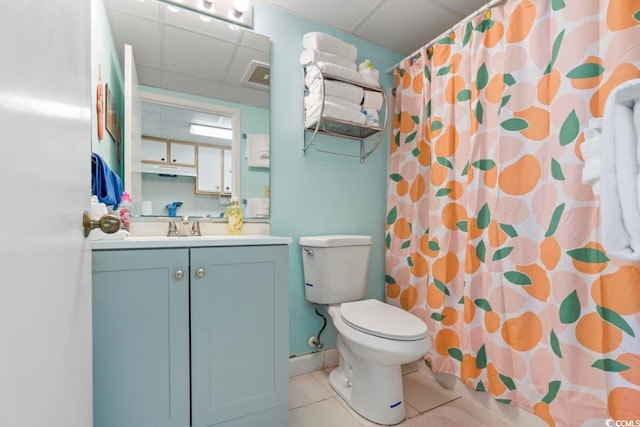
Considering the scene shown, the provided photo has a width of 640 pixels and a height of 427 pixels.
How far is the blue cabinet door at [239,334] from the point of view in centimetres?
107

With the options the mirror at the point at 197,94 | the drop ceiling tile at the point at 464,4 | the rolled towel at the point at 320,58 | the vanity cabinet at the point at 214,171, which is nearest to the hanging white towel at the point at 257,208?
the mirror at the point at 197,94

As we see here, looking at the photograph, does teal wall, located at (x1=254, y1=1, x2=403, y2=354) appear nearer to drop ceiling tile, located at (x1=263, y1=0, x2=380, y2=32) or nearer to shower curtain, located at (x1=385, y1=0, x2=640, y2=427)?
drop ceiling tile, located at (x1=263, y1=0, x2=380, y2=32)

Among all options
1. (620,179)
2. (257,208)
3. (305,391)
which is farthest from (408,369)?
(620,179)

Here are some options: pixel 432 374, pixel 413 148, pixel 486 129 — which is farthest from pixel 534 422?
pixel 413 148

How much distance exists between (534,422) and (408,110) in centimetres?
179

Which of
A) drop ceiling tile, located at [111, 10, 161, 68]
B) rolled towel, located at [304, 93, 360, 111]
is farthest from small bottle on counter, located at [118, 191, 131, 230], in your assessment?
rolled towel, located at [304, 93, 360, 111]

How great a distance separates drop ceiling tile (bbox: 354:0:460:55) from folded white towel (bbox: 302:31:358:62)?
0.24 meters

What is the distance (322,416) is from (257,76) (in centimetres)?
186

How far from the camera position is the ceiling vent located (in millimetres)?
1664

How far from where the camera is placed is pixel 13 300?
1.02ft

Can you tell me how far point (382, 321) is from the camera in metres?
1.40

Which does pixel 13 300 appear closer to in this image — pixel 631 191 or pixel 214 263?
pixel 214 263

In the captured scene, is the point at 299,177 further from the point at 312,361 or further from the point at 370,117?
the point at 312,361

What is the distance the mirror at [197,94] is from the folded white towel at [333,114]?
0.84ft
